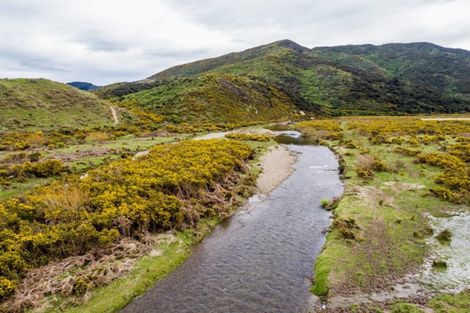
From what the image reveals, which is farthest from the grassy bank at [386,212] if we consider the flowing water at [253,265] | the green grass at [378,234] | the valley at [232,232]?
the flowing water at [253,265]

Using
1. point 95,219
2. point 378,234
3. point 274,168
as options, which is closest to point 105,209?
point 95,219

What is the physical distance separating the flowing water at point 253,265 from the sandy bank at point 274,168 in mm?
4397

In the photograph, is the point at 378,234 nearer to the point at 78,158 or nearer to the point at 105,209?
the point at 105,209

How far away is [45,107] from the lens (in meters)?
78.1

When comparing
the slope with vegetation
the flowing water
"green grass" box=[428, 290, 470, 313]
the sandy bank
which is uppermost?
the slope with vegetation

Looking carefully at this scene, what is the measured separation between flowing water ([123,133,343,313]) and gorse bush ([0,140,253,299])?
3.07 m

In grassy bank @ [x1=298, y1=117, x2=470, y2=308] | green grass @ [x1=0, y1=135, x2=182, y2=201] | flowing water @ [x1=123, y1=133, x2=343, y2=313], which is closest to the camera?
flowing water @ [x1=123, y1=133, x2=343, y2=313]

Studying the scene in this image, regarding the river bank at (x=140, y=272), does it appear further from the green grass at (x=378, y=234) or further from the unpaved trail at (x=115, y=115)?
the unpaved trail at (x=115, y=115)

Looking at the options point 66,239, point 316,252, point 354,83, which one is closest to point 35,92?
point 66,239

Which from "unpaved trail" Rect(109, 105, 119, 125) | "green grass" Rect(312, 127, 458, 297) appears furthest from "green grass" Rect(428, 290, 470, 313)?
"unpaved trail" Rect(109, 105, 119, 125)

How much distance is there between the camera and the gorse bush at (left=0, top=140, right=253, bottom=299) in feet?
54.4

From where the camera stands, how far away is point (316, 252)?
63.8ft

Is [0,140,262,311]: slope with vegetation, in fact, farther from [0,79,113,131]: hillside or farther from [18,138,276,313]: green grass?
[0,79,113,131]: hillside

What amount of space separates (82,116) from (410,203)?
77.1m
